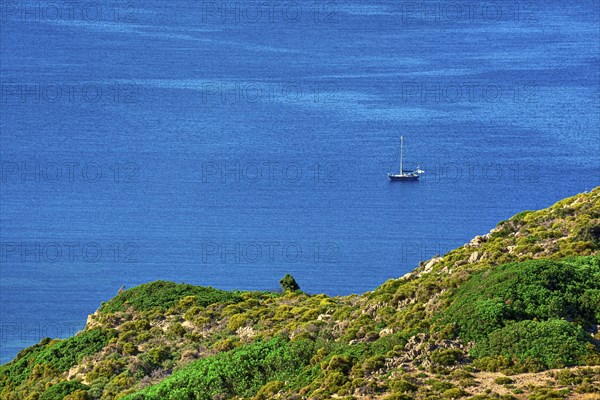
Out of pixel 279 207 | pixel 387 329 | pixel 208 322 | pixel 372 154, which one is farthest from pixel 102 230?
pixel 387 329

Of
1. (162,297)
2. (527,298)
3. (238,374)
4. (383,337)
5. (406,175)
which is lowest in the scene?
(406,175)

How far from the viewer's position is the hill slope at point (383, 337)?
132ft

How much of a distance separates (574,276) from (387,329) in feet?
24.4

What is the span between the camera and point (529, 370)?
40.0 metres

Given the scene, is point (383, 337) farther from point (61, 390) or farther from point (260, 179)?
point (260, 179)

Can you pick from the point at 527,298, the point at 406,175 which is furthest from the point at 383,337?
the point at 406,175

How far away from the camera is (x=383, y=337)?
44844 millimetres

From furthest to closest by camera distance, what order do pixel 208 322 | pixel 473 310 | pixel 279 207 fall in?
pixel 279 207 → pixel 208 322 → pixel 473 310

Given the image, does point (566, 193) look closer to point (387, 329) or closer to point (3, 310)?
point (3, 310)

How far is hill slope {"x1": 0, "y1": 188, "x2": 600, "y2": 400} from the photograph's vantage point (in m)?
40.2

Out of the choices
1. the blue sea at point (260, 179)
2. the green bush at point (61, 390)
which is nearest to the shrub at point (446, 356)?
the green bush at point (61, 390)

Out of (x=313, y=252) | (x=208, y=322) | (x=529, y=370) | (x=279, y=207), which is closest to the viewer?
(x=529, y=370)

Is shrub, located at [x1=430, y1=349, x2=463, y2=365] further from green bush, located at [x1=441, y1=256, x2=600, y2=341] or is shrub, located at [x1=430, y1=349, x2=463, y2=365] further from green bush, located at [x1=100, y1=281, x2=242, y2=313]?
green bush, located at [x1=100, y1=281, x2=242, y2=313]

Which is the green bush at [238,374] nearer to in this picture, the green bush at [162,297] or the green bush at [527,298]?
the green bush at [527,298]
